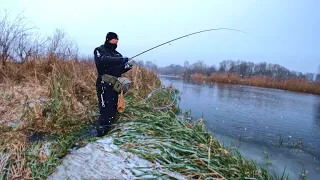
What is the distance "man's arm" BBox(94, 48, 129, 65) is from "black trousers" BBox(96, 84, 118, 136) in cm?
41

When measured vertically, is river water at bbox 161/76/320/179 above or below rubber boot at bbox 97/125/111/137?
below

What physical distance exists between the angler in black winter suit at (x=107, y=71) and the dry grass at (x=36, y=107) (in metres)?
0.58

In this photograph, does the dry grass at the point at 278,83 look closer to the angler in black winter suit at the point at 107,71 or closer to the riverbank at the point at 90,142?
the riverbank at the point at 90,142

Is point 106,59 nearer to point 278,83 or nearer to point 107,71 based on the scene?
point 107,71

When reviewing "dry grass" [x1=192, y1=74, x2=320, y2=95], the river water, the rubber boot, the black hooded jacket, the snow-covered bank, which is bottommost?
the river water

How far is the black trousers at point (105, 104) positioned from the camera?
4.21 m

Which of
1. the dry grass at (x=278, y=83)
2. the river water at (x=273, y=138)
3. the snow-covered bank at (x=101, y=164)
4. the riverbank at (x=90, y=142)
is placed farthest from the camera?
the dry grass at (x=278, y=83)

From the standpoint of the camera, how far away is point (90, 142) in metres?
3.66

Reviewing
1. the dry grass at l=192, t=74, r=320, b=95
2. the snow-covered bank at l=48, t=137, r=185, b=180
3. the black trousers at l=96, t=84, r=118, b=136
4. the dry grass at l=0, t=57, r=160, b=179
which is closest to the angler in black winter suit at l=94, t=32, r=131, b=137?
the black trousers at l=96, t=84, r=118, b=136

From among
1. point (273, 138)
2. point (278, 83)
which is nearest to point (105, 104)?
point (273, 138)

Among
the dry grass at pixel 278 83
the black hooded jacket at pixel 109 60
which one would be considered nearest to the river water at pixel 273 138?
the black hooded jacket at pixel 109 60

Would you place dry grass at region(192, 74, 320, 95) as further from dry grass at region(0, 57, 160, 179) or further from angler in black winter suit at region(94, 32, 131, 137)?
angler in black winter suit at region(94, 32, 131, 137)

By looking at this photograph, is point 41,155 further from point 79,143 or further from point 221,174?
point 221,174

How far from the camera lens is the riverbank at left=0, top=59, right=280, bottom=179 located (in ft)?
10.0
